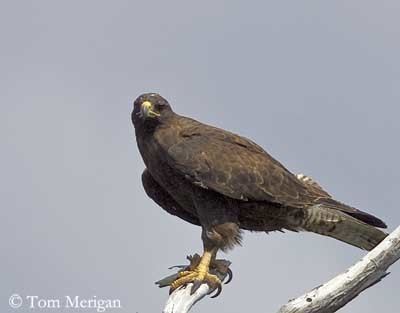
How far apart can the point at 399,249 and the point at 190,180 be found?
3.44 metres

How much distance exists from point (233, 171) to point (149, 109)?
1.24m

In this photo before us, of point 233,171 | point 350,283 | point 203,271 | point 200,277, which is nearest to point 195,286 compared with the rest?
point 200,277

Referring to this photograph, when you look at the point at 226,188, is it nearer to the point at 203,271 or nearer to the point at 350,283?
the point at 203,271

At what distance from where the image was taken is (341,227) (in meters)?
12.8

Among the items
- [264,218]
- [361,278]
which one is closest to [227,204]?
[264,218]

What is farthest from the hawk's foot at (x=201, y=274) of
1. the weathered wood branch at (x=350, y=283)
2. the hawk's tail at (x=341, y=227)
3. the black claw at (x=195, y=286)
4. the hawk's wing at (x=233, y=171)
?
the weathered wood branch at (x=350, y=283)

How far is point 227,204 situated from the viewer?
41.9ft

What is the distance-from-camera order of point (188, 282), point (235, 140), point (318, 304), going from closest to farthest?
point (318, 304) → point (188, 282) → point (235, 140)

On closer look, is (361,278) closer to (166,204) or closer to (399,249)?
(399,249)

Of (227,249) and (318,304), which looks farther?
(227,249)

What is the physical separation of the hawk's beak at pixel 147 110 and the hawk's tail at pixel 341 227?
6.96ft

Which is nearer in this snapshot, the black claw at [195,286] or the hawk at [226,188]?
the black claw at [195,286]

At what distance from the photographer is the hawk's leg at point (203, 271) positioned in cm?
1164

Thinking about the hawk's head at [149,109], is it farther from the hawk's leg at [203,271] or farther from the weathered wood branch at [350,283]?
the weathered wood branch at [350,283]
